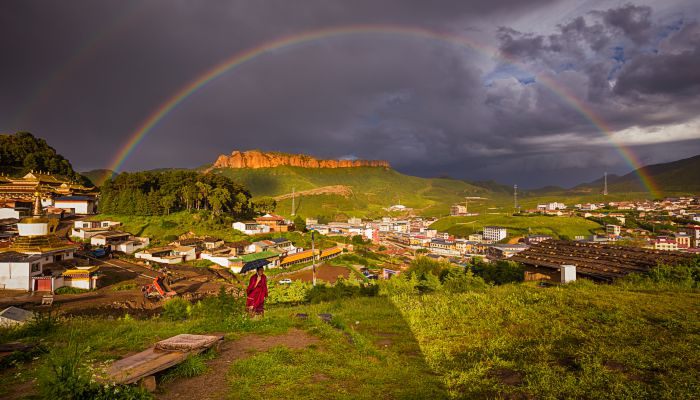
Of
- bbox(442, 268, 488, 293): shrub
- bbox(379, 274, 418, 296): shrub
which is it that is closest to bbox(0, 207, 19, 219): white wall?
bbox(379, 274, 418, 296): shrub

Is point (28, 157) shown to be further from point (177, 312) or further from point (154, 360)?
point (154, 360)

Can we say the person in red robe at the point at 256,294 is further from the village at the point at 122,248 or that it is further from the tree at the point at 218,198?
the tree at the point at 218,198

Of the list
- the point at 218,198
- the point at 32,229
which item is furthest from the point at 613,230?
the point at 32,229

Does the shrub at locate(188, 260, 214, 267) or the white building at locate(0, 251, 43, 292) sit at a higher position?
the white building at locate(0, 251, 43, 292)

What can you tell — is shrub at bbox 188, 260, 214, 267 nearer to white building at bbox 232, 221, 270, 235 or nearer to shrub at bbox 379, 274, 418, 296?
white building at bbox 232, 221, 270, 235

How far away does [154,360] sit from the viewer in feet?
17.3

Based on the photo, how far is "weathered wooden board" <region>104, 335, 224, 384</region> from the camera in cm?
461

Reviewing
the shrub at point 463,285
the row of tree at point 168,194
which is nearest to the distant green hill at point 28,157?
the row of tree at point 168,194

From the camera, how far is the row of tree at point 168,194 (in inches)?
2151

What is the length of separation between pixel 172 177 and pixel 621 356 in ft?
211

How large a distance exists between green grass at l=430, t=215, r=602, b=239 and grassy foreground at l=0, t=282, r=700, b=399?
297ft

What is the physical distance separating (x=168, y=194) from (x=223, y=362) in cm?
5918

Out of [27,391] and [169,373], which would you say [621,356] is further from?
[27,391]

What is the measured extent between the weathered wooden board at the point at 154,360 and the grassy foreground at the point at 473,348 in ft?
2.55
